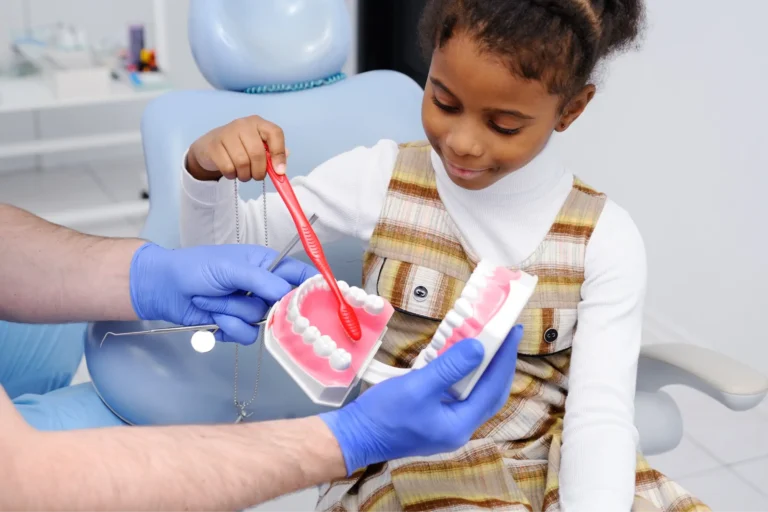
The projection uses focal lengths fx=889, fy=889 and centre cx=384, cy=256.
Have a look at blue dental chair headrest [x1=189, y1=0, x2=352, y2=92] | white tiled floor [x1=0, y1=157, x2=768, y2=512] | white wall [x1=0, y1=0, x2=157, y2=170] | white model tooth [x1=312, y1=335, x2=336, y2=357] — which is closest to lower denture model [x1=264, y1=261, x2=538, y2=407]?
white model tooth [x1=312, y1=335, x2=336, y2=357]

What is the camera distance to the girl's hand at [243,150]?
1.08m

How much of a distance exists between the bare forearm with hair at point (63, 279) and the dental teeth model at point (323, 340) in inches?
12.0

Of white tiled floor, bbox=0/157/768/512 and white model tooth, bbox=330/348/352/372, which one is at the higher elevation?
white model tooth, bbox=330/348/352/372

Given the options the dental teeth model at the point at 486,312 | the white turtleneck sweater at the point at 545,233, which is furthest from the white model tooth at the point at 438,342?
the white turtleneck sweater at the point at 545,233

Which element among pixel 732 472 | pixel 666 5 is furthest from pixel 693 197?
pixel 732 472

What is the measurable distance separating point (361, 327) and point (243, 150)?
27cm

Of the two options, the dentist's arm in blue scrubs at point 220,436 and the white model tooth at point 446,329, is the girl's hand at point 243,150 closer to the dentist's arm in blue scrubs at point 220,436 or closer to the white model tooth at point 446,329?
the dentist's arm in blue scrubs at point 220,436

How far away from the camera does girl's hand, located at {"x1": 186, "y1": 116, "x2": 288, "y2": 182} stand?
3.55ft

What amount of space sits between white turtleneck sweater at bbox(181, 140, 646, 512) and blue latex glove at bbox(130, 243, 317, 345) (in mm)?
77

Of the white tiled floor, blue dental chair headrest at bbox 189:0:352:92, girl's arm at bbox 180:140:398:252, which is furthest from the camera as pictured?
the white tiled floor

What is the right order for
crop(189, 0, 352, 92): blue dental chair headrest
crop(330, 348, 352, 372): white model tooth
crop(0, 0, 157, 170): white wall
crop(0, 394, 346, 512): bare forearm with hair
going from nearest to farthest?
crop(0, 394, 346, 512): bare forearm with hair < crop(330, 348, 352, 372): white model tooth < crop(189, 0, 352, 92): blue dental chair headrest < crop(0, 0, 157, 170): white wall

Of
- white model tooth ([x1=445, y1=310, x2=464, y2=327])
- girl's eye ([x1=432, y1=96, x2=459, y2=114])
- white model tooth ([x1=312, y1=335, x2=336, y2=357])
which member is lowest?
white model tooth ([x1=312, y1=335, x2=336, y2=357])

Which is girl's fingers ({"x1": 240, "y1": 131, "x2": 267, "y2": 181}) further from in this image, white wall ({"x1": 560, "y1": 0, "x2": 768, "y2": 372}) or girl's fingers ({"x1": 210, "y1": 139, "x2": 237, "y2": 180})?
white wall ({"x1": 560, "y1": 0, "x2": 768, "y2": 372})

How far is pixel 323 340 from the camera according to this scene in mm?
967
